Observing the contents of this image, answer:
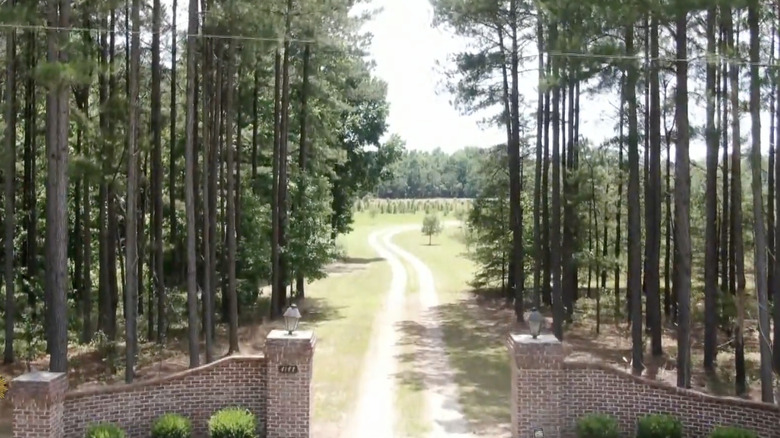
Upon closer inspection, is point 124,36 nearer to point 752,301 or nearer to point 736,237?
point 736,237

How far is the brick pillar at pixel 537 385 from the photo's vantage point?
11.1 meters

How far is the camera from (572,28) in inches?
579

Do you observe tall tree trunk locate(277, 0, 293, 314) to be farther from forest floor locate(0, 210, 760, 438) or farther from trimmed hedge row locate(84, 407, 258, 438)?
trimmed hedge row locate(84, 407, 258, 438)

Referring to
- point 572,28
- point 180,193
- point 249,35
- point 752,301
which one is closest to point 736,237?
point 752,301

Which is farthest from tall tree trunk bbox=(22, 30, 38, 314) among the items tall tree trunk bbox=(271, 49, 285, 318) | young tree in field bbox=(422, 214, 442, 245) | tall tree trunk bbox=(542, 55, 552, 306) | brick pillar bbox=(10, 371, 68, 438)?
young tree in field bbox=(422, 214, 442, 245)

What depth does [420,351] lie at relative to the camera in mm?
20156

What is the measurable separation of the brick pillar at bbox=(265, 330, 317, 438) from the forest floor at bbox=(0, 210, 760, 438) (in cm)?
162

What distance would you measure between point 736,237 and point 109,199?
15.0 meters

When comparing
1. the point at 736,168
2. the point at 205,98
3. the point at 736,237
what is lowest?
the point at 736,237

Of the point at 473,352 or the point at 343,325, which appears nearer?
the point at 473,352

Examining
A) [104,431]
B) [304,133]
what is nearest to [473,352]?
[304,133]

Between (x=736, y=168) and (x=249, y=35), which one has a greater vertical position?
(x=249, y=35)

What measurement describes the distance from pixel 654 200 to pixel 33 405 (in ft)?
45.0

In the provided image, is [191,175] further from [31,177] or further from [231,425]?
[31,177]
